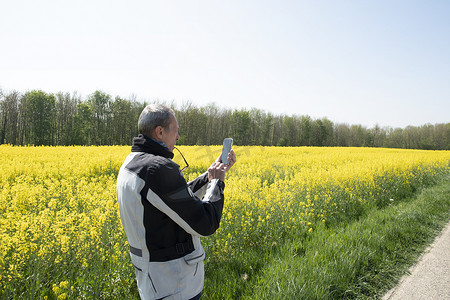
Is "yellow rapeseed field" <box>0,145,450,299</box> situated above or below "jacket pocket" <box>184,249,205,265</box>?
below

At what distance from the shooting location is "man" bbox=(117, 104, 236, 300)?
1.50 metres

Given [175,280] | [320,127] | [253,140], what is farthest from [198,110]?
[175,280]

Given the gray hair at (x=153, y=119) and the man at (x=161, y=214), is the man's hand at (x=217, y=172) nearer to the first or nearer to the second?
the man at (x=161, y=214)

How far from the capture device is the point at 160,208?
4.94 feet

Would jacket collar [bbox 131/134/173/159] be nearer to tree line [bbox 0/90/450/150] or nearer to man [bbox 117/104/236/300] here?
man [bbox 117/104/236/300]

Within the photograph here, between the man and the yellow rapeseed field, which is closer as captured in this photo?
the man

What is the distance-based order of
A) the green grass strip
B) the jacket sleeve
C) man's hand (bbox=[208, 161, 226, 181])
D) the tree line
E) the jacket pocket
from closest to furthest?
the jacket sleeve < the jacket pocket < man's hand (bbox=[208, 161, 226, 181]) < the green grass strip < the tree line

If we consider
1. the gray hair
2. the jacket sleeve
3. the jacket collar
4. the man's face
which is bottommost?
the jacket sleeve

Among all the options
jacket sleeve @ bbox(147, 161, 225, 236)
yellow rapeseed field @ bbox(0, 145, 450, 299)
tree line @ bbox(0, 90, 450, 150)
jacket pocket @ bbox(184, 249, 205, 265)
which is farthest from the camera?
tree line @ bbox(0, 90, 450, 150)

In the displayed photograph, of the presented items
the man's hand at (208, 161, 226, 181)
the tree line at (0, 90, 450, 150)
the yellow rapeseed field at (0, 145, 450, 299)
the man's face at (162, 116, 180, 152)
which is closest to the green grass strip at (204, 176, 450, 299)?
the yellow rapeseed field at (0, 145, 450, 299)

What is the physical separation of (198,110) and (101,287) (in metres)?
46.3

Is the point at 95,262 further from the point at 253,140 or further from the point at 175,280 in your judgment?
the point at 253,140

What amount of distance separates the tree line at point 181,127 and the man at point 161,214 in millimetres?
31428

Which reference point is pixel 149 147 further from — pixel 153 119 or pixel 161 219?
pixel 161 219
